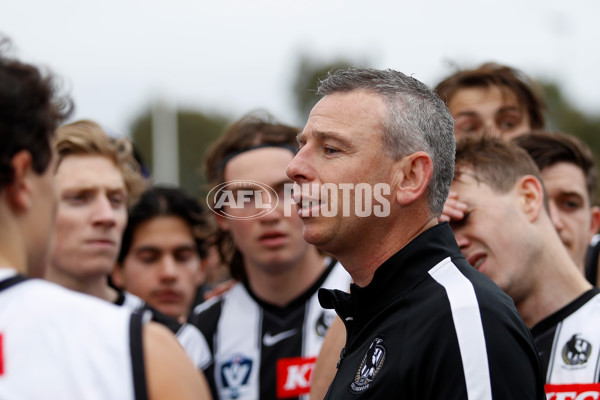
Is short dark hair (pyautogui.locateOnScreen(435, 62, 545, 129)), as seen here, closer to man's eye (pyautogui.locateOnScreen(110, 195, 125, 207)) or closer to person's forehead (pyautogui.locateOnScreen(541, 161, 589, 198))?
person's forehead (pyautogui.locateOnScreen(541, 161, 589, 198))

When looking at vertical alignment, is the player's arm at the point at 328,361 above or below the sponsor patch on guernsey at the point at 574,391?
above

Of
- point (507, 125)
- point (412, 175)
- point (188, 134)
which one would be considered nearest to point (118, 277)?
point (507, 125)

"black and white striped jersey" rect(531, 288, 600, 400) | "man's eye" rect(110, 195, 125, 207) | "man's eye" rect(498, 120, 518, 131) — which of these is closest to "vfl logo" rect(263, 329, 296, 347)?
"man's eye" rect(110, 195, 125, 207)

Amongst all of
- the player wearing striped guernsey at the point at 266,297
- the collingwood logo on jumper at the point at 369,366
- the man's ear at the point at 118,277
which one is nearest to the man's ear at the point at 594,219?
the player wearing striped guernsey at the point at 266,297

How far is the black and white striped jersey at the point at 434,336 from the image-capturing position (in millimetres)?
2115

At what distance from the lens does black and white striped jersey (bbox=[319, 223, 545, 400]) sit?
6.94 ft

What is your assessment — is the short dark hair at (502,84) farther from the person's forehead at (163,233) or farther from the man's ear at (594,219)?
the person's forehead at (163,233)

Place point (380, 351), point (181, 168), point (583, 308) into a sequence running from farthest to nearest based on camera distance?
point (181, 168)
point (583, 308)
point (380, 351)

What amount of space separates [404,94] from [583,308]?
1381mm

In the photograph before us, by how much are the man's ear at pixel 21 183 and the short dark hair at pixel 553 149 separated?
325 centimetres

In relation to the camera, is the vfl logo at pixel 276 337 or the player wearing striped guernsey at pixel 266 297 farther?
the vfl logo at pixel 276 337

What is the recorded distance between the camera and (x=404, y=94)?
2.70m

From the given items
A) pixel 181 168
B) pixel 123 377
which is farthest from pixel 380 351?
pixel 181 168

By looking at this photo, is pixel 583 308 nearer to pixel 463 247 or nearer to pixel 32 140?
pixel 463 247
